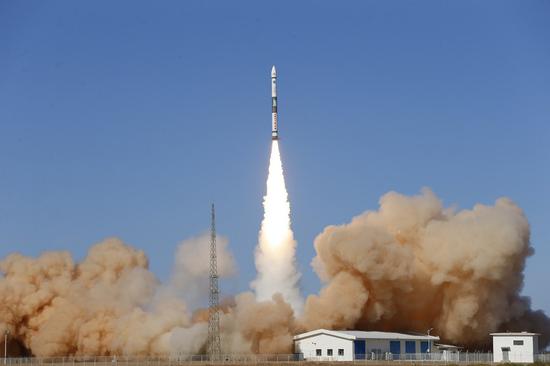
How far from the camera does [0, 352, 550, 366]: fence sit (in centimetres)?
7331

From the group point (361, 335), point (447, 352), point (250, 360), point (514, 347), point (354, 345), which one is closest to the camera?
point (250, 360)

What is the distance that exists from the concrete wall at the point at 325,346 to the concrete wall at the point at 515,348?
10.1 meters

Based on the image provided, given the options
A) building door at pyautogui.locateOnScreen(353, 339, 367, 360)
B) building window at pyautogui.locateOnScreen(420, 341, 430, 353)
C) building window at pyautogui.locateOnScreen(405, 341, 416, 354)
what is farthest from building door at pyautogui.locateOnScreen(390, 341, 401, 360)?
building door at pyautogui.locateOnScreen(353, 339, 367, 360)

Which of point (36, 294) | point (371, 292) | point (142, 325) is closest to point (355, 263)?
point (371, 292)

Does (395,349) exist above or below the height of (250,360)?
above

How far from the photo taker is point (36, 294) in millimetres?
87000

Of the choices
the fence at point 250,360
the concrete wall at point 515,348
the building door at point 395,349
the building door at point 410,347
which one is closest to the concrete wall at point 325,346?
the fence at point 250,360

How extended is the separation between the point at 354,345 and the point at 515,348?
11.0 m

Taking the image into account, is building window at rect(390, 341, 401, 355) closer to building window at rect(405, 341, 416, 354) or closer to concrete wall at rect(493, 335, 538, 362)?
building window at rect(405, 341, 416, 354)

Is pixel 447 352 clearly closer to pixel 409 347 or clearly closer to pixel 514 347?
pixel 409 347

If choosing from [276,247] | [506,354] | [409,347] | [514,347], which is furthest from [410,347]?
[276,247]

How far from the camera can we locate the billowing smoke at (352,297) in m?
79.2

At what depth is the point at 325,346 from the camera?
7838 cm

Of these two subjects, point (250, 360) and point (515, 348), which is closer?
point (250, 360)
